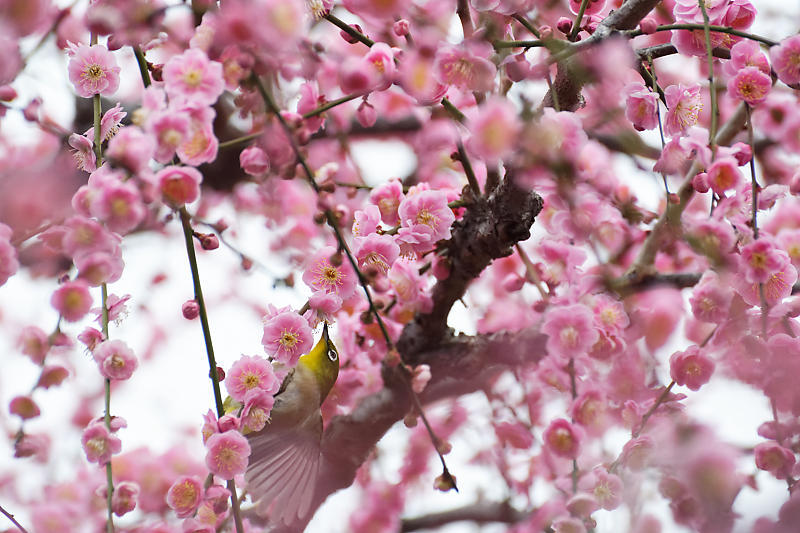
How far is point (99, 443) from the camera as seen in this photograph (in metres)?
1.36

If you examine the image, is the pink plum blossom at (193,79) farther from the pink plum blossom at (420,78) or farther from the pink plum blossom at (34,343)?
the pink plum blossom at (34,343)

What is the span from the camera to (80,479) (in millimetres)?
3510

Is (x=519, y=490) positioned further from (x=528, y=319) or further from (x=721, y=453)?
(x=721, y=453)

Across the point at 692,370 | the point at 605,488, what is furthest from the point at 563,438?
the point at 692,370

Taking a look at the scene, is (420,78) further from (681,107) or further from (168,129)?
(681,107)

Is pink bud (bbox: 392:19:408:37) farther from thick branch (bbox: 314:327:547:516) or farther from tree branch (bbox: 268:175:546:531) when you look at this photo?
thick branch (bbox: 314:327:547:516)

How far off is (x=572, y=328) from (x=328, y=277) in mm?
541

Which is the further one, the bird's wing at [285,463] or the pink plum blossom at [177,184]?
the bird's wing at [285,463]

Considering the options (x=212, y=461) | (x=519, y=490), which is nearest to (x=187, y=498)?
(x=212, y=461)

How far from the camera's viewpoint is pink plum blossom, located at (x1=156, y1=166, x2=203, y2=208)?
1.14 meters

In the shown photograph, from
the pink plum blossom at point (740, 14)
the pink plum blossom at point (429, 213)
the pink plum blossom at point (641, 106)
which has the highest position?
the pink plum blossom at point (740, 14)

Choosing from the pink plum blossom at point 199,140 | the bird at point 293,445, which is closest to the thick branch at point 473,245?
the bird at point 293,445

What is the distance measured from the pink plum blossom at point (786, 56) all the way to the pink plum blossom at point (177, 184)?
1.09 m

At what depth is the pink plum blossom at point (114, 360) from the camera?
135 centimetres
